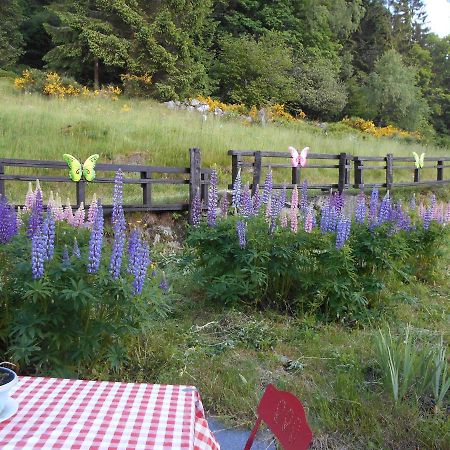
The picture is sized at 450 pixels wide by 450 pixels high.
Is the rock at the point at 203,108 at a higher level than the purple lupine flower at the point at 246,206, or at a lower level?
higher

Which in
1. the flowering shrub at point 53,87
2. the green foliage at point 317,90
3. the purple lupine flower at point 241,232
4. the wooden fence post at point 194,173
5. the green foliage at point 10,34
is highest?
the green foliage at point 10,34

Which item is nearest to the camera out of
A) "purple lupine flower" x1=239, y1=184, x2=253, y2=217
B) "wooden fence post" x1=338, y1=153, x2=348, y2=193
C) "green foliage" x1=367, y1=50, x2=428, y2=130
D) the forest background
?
"purple lupine flower" x1=239, y1=184, x2=253, y2=217

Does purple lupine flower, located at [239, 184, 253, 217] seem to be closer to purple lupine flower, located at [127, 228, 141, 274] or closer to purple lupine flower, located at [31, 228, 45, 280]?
purple lupine flower, located at [127, 228, 141, 274]

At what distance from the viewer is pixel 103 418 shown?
1705 millimetres

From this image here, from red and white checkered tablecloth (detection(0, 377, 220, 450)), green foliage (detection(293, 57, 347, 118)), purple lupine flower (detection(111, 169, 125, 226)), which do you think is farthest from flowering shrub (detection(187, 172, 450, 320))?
green foliage (detection(293, 57, 347, 118))

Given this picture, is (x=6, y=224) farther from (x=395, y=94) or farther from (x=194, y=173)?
(x=395, y=94)

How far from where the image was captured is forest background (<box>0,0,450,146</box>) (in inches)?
1004

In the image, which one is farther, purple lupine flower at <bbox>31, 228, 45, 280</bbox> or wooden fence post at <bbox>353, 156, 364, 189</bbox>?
wooden fence post at <bbox>353, 156, 364, 189</bbox>

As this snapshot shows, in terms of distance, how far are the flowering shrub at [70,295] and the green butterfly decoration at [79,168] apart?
462cm

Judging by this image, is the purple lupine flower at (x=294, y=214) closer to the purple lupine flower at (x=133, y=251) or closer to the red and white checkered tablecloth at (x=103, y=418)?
the purple lupine flower at (x=133, y=251)

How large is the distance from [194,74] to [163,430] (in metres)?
26.0

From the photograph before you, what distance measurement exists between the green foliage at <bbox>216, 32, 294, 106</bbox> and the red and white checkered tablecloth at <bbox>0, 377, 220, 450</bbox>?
2636cm

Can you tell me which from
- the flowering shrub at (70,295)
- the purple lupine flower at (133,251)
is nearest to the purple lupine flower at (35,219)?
the flowering shrub at (70,295)

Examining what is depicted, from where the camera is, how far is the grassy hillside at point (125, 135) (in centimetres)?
1306
